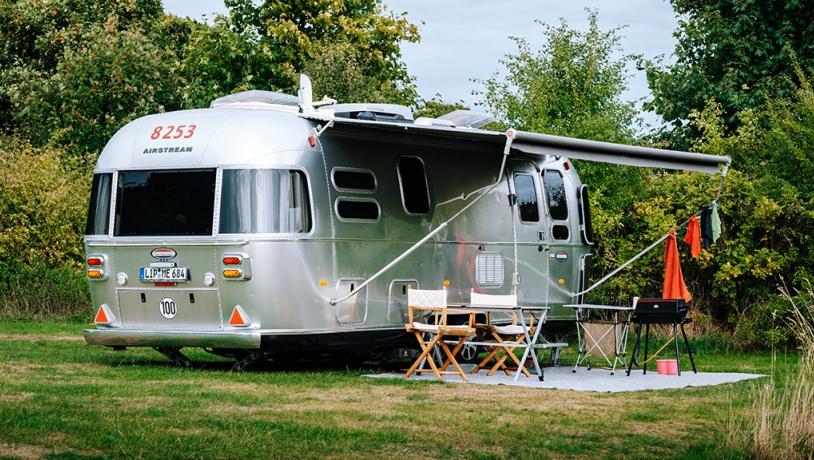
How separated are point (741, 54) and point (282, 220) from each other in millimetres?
18035

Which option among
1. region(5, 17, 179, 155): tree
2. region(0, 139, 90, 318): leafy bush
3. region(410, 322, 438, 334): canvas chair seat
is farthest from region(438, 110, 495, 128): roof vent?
region(5, 17, 179, 155): tree

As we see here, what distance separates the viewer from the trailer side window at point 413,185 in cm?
1470

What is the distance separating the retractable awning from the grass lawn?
259 centimetres

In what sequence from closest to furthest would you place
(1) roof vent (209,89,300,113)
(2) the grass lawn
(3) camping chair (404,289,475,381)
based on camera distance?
(2) the grass lawn → (3) camping chair (404,289,475,381) → (1) roof vent (209,89,300,113)

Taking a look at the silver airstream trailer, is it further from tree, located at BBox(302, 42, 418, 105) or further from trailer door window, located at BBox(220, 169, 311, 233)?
tree, located at BBox(302, 42, 418, 105)

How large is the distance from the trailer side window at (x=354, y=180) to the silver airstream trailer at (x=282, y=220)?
13 mm

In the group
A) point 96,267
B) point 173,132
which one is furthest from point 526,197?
point 96,267

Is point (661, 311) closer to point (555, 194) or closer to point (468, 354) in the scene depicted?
point (468, 354)

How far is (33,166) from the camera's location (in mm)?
24531

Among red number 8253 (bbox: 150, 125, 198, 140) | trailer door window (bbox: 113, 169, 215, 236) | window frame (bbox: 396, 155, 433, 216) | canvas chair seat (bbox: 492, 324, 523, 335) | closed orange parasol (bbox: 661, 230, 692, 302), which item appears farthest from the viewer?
closed orange parasol (bbox: 661, 230, 692, 302)

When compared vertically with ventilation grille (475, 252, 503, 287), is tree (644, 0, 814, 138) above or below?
above

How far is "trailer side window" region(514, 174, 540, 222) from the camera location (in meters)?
16.2

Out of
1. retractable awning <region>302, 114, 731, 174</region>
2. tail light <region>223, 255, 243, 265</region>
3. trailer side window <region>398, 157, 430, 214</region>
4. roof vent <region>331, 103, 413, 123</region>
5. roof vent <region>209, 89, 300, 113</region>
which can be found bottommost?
tail light <region>223, 255, 243, 265</region>

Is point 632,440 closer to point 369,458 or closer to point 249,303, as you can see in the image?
point 369,458
